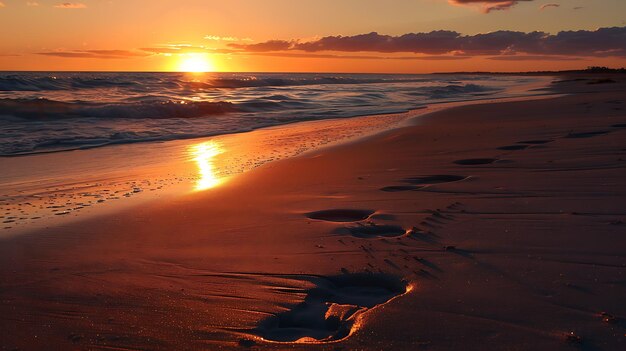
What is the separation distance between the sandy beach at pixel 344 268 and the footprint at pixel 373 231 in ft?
0.07

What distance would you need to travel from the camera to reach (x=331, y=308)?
2.96 m

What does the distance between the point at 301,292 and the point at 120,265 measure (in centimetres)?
134

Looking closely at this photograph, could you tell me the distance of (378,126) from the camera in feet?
46.3

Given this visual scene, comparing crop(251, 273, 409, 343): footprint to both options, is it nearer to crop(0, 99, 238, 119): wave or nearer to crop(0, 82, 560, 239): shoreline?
crop(0, 82, 560, 239): shoreline

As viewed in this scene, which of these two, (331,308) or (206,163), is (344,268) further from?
(206,163)

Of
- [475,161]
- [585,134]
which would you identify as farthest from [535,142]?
[475,161]

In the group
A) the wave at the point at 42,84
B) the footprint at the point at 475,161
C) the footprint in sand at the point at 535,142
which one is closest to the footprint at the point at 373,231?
the footprint at the point at 475,161

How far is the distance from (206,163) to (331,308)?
596 cm

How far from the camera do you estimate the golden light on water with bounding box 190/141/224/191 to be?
6.79 metres

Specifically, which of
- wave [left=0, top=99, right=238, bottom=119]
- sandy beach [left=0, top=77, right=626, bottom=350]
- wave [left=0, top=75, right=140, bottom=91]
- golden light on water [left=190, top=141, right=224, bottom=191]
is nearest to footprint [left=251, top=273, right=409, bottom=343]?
sandy beach [left=0, top=77, right=626, bottom=350]

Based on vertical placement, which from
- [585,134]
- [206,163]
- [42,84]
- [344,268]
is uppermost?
[42,84]

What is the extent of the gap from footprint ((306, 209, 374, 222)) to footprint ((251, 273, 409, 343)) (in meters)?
1.40

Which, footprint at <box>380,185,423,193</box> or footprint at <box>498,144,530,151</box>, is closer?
footprint at <box>380,185,423,193</box>

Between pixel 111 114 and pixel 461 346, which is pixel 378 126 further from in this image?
pixel 461 346
